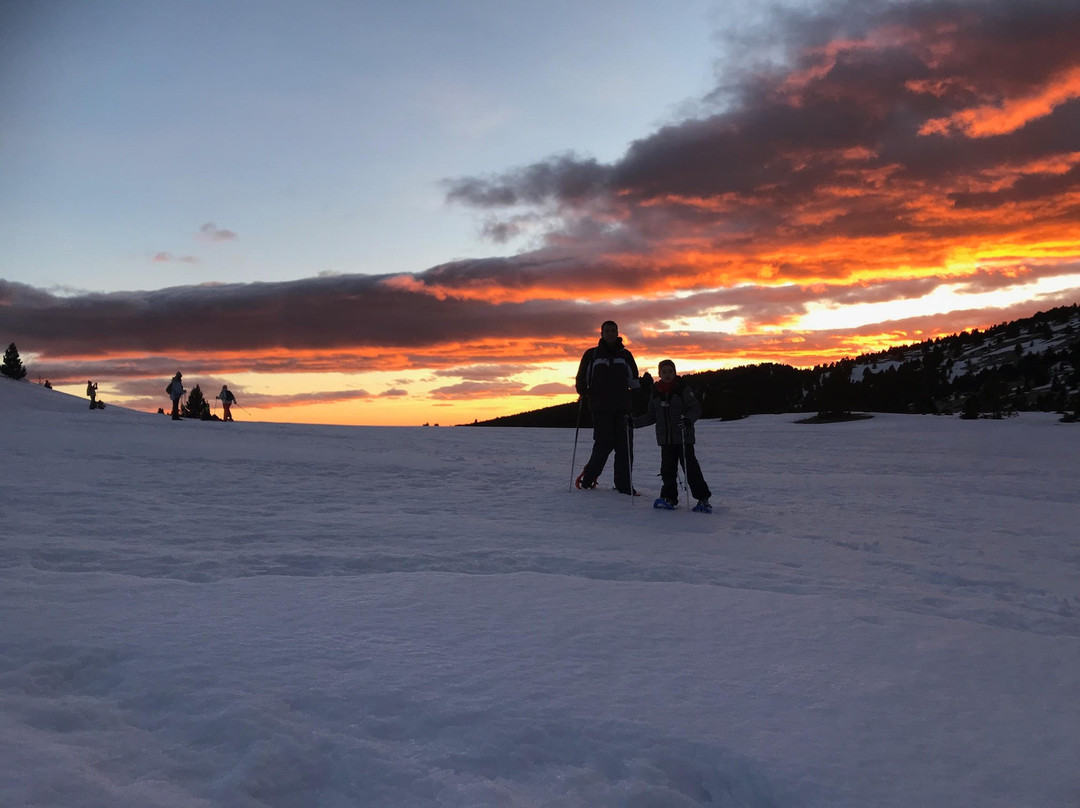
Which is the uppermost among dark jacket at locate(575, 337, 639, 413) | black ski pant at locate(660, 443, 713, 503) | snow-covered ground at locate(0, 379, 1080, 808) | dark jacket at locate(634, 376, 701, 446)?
dark jacket at locate(575, 337, 639, 413)

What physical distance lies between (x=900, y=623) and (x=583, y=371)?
6791 mm

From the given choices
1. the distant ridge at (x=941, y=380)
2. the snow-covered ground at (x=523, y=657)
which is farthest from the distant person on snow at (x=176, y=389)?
the snow-covered ground at (x=523, y=657)

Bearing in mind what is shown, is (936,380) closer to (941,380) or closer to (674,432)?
(941,380)

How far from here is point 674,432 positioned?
32.3 feet

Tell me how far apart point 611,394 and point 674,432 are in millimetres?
1315

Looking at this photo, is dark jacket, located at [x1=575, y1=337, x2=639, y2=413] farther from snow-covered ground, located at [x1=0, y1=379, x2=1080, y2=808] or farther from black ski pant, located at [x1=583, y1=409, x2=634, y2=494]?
snow-covered ground, located at [x1=0, y1=379, x2=1080, y2=808]

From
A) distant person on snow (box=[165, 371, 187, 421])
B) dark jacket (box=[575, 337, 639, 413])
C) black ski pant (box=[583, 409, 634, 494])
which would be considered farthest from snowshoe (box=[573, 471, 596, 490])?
distant person on snow (box=[165, 371, 187, 421])

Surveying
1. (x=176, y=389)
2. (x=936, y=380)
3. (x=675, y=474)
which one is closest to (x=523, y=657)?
(x=675, y=474)

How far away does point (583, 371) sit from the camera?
1105cm

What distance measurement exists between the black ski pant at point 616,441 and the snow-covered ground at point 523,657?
1969mm

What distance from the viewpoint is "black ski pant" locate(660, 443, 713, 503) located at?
32.0 feet

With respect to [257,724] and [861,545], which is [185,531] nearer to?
[257,724]

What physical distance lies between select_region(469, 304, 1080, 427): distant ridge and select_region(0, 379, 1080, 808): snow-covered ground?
1320 centimetres

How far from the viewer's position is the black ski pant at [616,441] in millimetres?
10859
